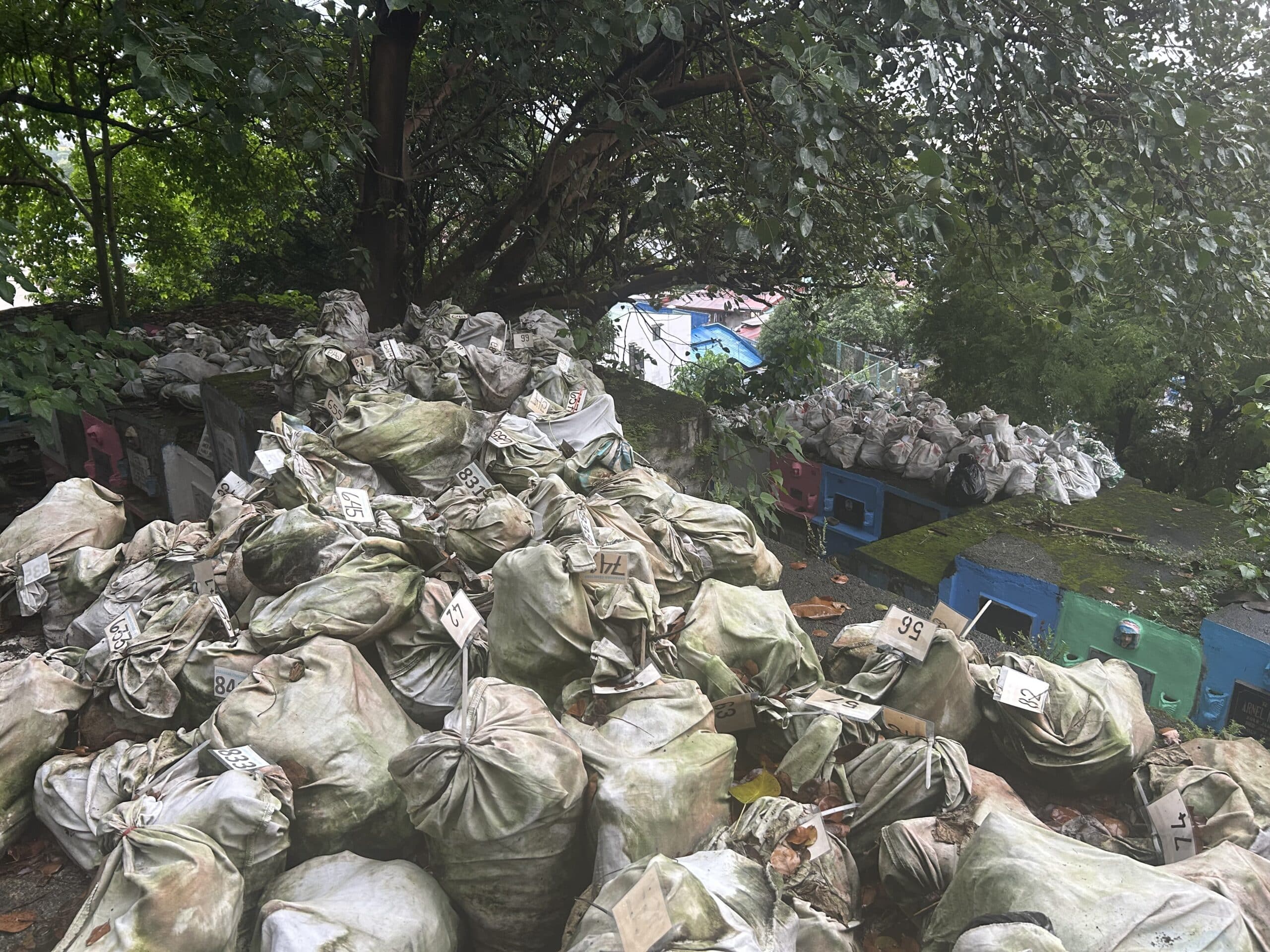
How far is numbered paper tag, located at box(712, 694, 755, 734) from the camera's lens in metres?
2.43

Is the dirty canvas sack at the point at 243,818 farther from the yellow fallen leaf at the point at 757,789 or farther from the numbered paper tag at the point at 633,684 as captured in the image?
the yellow fallen leaf at the point at 757,789

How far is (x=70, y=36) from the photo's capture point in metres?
7.07

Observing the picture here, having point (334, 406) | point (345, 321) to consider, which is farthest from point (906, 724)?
point (345, 321)

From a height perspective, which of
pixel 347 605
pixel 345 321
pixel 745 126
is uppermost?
pixel 745 126

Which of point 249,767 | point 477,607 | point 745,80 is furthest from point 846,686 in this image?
point 745,80

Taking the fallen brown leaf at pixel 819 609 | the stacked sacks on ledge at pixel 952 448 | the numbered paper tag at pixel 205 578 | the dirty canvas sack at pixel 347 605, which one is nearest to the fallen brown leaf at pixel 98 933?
the dirty canvas sack at pixel 347 605

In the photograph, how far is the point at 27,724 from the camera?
2.53m

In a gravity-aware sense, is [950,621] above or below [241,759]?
above

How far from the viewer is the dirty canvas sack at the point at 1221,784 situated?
2.14m

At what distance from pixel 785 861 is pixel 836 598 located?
2106mm

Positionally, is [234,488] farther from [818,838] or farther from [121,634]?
[818,838]

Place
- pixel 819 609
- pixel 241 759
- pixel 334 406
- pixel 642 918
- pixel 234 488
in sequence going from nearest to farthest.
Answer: pixel 642 918, pixel 241 759, pixel 234 488, pixel 819 609, pixel 334 406

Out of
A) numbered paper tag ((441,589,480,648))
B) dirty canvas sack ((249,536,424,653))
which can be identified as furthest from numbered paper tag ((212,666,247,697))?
numbered paper tag ((441,589,480,648))

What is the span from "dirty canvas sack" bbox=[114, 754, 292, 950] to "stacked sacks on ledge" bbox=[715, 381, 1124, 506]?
227 inches
